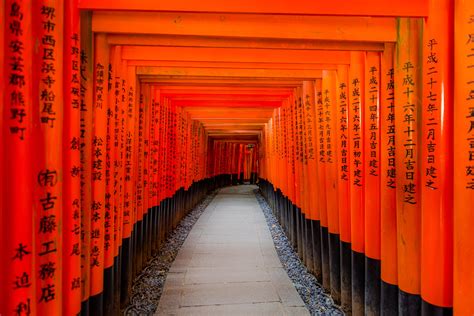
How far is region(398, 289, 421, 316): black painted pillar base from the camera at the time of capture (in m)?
2.63

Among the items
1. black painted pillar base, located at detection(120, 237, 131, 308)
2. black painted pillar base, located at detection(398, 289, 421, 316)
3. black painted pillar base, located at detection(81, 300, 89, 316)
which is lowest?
black painted pillar base, located at detection(120, 237, 131, 308)

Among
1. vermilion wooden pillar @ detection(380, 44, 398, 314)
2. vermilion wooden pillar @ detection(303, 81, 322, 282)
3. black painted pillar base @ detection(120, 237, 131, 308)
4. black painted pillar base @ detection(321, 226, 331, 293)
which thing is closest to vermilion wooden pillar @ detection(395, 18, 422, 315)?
vermilion wooden pillar @ detection(380, 44, 398, 314)

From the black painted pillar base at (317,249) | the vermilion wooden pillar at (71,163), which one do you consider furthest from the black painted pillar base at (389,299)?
the vermilion wooden pillar at (71,163)

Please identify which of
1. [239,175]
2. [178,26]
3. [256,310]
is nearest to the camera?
[178,26]

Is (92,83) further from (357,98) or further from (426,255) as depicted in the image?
(426,255)

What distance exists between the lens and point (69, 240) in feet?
7.87

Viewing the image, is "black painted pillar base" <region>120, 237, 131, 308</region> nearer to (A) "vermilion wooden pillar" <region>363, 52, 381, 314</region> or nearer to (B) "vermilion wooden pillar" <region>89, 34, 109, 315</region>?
(B) "vermilion wooden pillar" <region>89, 34, 109, 315</region>

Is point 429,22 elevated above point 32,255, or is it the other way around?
point 429,22

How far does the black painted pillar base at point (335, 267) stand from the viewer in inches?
173

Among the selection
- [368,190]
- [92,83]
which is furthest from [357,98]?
[92,83]

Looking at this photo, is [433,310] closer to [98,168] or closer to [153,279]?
[98,168]

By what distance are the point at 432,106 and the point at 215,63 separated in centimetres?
285

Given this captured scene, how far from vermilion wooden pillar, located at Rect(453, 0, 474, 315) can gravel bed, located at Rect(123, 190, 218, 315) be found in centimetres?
356

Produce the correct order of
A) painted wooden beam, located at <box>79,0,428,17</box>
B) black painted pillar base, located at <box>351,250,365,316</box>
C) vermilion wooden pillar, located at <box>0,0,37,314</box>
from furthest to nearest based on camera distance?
black painted pillar base, located at <box>351,250,365,316</box> → painted wooden beam, located at <box>79,0,428,17</box> → vermilion wooden pillar, located at <box>0,0,37,314</box>
